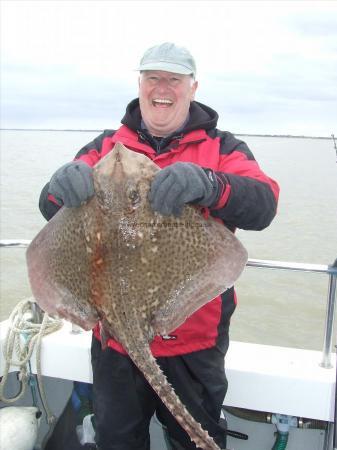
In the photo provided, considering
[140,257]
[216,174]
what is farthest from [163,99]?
[140,257]

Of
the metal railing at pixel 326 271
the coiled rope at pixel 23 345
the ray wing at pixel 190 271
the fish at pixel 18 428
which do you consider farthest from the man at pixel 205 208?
the coiled rope at pixel 23 345

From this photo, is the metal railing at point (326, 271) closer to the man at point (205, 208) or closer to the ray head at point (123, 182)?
the man at point (205, 208)

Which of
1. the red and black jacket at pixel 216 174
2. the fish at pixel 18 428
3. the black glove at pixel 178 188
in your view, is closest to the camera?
the black glove at pixel 178 188

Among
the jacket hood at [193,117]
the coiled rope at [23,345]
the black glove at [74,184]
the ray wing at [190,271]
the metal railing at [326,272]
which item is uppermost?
the jacket hood at [193,117]

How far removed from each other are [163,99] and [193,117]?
22 cm

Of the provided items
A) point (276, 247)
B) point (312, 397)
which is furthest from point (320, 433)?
point (276, 247)

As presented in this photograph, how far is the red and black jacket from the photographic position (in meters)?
2.43

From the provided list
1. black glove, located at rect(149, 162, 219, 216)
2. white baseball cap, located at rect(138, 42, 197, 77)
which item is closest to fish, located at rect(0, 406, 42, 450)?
black glove, located at rect(149, 162, 219, 216)

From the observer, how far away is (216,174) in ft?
7.79

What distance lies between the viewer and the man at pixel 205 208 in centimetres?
264

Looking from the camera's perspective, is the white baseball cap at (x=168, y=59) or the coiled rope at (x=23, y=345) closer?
the white baseball cap at (x=168, y=59)

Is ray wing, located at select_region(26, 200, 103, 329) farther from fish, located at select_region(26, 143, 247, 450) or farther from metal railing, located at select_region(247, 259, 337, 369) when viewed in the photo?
metal railing, located at select_region(247, 259, 337, 369)

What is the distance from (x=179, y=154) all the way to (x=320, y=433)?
226cm

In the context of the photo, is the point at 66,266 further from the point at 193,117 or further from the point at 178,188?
the point at 193,117
